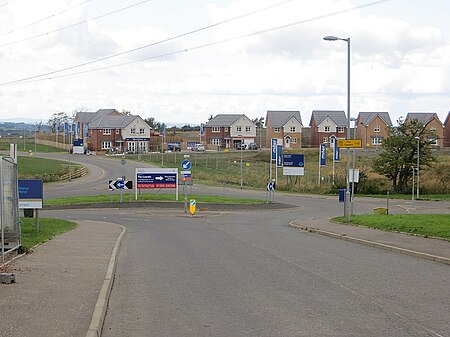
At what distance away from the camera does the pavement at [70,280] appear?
349 inches

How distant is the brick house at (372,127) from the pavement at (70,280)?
101 meters

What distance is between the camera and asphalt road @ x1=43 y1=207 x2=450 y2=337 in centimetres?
926

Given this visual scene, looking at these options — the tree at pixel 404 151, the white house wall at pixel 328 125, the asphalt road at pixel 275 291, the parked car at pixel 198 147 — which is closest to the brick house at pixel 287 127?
the white house wall at pixel 328 125

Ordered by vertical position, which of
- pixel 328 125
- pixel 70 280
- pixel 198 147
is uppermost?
pixel 328 125

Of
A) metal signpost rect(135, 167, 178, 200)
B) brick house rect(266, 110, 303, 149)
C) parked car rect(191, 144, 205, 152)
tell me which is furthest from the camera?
brick house rect(266, 110, 303, 149)

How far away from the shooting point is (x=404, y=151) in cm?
6400

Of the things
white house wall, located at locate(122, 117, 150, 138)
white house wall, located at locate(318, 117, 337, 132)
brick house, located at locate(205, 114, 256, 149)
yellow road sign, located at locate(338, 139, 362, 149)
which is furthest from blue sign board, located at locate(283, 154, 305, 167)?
brick house, located at locate(205, 114, 256, 149)

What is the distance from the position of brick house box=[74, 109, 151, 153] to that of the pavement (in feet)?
325

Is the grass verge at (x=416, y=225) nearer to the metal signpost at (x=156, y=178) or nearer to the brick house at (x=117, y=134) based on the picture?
the metal signpost at (x=156, y=178)

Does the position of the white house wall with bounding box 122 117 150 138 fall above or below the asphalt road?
above

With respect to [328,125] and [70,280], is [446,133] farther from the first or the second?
[70,280]

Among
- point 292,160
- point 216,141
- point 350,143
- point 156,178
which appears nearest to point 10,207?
point 350,143

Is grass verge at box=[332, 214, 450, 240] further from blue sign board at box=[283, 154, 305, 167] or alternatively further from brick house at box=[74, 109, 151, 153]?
brick house at box=[74, 109, 151, 153]

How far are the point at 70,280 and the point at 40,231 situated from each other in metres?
12.6
